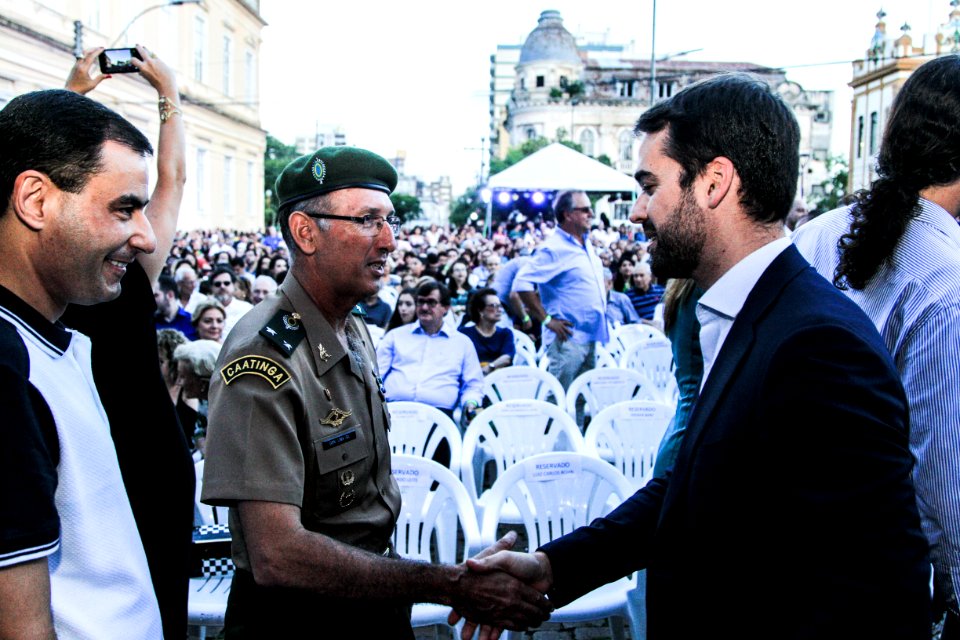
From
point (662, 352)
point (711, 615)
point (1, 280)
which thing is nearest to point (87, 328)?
point (1, 280)

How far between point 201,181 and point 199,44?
7.07 m

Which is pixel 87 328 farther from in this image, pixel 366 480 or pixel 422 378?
pixel 422 378

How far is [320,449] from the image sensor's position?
6.42 ft

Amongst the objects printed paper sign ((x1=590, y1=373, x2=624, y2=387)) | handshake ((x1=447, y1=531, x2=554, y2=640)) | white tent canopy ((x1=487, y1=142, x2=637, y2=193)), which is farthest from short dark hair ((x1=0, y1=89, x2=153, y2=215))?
white tent canopy ((x1=487, y1=142, x2=637, y2=193))

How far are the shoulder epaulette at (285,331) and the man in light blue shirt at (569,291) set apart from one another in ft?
16.8

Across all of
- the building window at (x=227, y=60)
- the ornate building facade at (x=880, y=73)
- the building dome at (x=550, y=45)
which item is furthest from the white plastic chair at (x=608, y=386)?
the building dome at (x=550, y=45)

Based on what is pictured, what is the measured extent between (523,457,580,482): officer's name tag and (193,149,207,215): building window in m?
37.9

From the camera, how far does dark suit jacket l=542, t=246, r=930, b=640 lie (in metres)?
1.28

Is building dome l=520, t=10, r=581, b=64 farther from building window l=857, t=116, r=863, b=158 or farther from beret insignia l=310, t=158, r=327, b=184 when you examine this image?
beret insignia l=310, t=158, r=327, b=184

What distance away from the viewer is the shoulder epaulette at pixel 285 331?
76.9 inches

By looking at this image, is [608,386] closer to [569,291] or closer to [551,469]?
[569,291]

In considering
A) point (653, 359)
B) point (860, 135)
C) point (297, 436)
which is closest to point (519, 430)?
point (653, 359)

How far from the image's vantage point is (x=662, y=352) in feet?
27.3

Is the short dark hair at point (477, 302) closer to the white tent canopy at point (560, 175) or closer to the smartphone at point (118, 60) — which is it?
the smartphone at point (118, 60)
